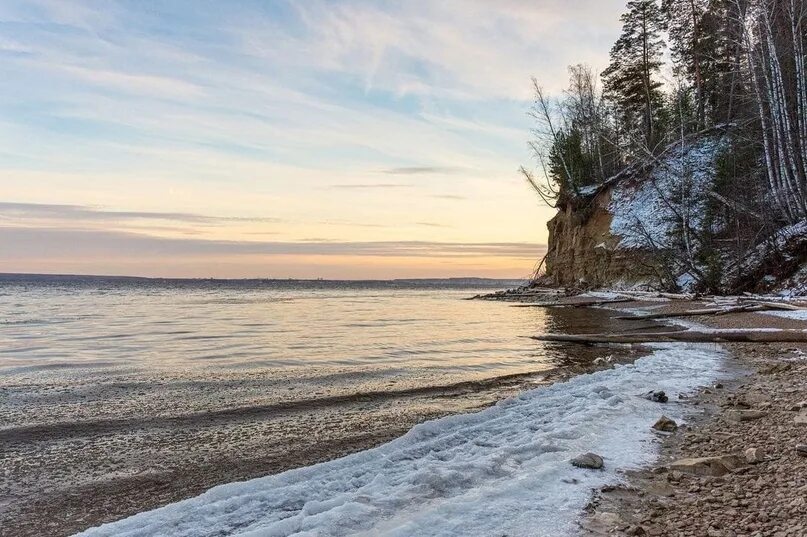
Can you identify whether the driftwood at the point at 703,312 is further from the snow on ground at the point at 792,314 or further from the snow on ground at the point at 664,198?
the snow on ground at the point at 664,198

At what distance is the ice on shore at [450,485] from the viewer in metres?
3.58

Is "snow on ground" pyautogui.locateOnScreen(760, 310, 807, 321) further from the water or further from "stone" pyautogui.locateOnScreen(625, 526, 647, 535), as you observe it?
"stone" pyautogui.locateOnScreen(625, 526, 647, 535)

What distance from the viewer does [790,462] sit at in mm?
4070

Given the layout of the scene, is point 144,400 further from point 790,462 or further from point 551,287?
point 551,287

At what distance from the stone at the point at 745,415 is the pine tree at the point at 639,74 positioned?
37.8 m

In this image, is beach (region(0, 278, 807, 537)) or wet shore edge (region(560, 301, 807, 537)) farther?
beach (region(0, 278, 807, 537))

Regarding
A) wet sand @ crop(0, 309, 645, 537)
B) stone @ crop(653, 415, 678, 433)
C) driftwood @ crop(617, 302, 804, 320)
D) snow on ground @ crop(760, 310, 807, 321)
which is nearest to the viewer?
wet sand @ crop(0, 309, 645, 537)

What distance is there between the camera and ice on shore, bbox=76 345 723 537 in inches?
141

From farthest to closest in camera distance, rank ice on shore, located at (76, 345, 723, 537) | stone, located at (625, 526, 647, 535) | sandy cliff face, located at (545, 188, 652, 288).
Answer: sandy cliff face, located at (545, 188, 652, 288), ice on shore, located at (76, 345, 723, 537), stone, located at (625, 526, 647, 535)

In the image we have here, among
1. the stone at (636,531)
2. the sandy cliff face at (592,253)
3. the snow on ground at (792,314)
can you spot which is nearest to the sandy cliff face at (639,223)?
the sandy cliff face at (592,253)

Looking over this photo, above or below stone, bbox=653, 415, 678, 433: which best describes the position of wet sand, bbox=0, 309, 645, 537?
below

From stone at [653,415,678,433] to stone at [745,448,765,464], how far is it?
1.10 m

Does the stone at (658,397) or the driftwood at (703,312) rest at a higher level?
the driftwood at (703,312)

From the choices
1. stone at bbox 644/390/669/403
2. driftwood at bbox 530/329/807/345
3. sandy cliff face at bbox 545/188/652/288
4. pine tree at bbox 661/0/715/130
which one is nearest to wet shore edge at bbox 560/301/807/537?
stone at bbox 644/390/669/403
